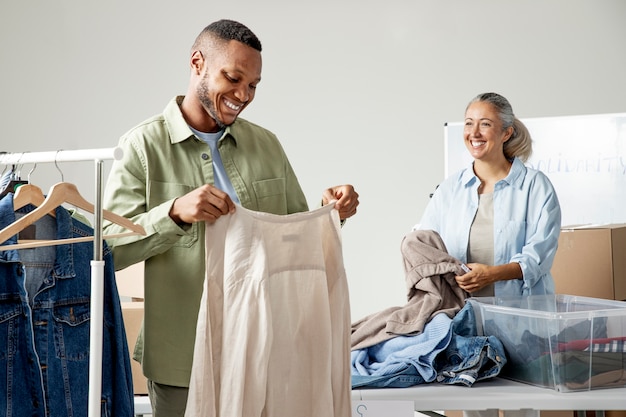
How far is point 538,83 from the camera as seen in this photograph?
4668 mm

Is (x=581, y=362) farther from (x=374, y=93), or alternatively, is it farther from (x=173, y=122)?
(x=374, y=93)

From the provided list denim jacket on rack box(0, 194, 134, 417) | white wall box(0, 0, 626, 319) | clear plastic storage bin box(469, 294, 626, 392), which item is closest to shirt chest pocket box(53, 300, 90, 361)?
denim jacket on rack box(0, 194, 134, 417)

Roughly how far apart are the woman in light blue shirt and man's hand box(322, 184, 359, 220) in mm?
671

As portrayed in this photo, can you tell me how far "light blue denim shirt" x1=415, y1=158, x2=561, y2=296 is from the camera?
258cm

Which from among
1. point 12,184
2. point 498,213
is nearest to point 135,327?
point 12,184

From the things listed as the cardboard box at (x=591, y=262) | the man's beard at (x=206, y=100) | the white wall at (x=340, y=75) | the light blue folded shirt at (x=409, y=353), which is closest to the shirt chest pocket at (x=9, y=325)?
the man's beard at (x=206, y=100)

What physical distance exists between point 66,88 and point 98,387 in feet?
12.6

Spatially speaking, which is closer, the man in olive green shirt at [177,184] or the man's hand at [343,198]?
the man in olive green shirt at [177,184]

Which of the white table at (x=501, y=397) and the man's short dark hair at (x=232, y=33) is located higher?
the man's short dark hair at (x=232, y=33)

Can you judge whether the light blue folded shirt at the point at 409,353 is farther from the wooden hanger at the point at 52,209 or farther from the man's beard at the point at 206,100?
the wooden hanger at the point at 52,209

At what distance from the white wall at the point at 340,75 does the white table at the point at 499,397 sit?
259 centimetres

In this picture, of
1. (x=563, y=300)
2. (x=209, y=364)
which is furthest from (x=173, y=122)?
(x=563, y=300)

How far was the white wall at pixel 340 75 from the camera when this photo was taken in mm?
4699

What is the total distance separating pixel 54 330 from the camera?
4.88ft
